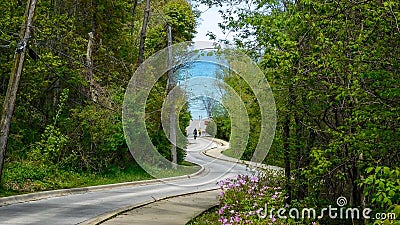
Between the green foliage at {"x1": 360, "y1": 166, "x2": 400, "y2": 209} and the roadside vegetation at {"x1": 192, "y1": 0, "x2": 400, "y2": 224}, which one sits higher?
the roadside vegetation at {"x1": 192, "y1": 0, "x2": 400, "y2": 224}

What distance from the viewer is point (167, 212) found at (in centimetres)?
1363

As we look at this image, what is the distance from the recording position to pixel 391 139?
23.2 ft

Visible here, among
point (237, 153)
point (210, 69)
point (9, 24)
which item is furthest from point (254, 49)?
point (9, 24)

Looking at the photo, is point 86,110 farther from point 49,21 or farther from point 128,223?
point 128,223

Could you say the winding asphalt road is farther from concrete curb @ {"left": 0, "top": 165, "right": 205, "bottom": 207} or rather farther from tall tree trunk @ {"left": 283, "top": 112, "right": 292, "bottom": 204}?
tall tree trunk @ {"left": 283, "top": 112, "right": 292, "bottom": 204}

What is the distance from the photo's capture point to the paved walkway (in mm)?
11664

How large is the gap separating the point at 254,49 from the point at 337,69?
4398 mm

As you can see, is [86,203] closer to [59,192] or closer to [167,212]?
[59,192]

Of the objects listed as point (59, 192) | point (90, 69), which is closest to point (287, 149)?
point (59, 192)

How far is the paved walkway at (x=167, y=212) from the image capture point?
38.3 feet

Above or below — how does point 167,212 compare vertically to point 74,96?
below

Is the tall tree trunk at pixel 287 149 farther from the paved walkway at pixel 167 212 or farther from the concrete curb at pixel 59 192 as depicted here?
the concrete curb at pixel 59 192

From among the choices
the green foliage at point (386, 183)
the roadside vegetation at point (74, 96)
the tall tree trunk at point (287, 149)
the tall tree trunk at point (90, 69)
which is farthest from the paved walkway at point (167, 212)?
the tall tree trunk at point (90, 69)

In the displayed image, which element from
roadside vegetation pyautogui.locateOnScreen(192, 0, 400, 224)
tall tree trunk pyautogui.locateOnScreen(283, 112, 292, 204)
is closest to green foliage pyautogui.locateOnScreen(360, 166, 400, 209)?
roadside vegetation pyautogui.locateOnScreen(192, 0, 400, 224)
